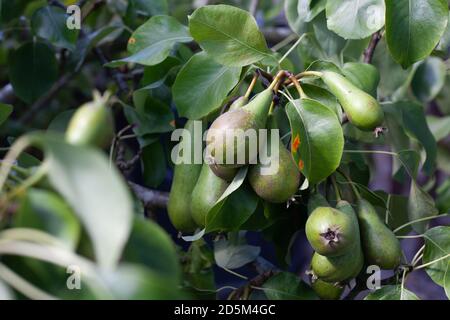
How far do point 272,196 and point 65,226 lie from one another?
378 millimetres

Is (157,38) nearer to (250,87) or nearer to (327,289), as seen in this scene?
(250,87)

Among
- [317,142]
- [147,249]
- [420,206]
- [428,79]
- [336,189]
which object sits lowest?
[428,79]

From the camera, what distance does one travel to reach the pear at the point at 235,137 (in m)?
0.76

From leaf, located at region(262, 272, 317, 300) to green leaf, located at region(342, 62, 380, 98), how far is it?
29cm

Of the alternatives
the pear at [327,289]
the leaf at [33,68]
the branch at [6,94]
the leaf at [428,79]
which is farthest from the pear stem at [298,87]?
the branch at [6,94]

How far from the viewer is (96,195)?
0.41m

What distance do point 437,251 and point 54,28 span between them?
72cm

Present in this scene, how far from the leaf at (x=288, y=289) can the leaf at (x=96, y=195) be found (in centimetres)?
61

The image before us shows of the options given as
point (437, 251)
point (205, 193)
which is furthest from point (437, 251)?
point (205, 193)

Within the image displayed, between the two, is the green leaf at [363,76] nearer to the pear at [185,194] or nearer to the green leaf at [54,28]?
the pear at [185,194]

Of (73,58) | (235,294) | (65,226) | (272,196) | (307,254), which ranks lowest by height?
(307,254)

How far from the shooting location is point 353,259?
0.83m

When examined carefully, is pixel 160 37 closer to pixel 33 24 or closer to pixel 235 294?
pixel 33 24
